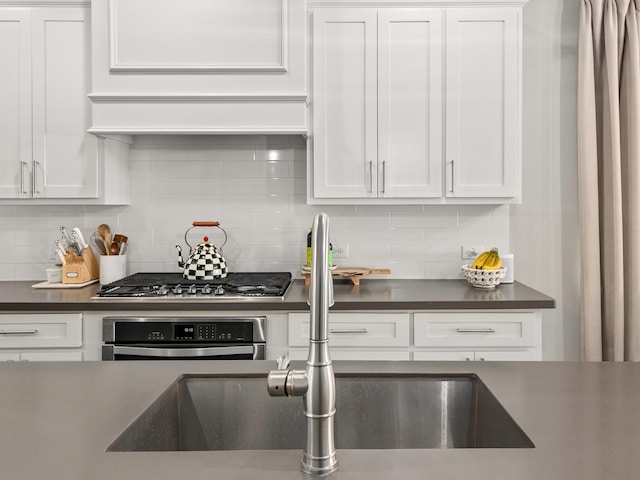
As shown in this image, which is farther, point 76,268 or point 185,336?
point 76,268

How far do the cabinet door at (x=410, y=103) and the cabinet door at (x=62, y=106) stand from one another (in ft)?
4.92

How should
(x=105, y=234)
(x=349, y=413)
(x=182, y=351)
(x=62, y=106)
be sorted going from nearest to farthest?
(x=349, y=413), (x=182, y=351), (x=62, y=106), (x=105, y=234)

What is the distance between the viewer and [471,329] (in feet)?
8.23

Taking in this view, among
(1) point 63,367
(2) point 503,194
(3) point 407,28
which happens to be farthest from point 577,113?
(1) point 63,367

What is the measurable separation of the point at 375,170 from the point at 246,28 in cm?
95

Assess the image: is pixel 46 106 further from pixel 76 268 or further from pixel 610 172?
pixel 610 172

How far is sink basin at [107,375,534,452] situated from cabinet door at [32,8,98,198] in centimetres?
187

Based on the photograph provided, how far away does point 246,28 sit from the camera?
270 centimetres

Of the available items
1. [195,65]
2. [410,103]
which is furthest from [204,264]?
[410,103]

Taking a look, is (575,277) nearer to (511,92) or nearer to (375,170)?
(511,92)

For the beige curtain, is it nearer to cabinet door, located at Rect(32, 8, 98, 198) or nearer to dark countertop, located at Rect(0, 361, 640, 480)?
dark countertop, located at Rect(0, 361, 640, 480)

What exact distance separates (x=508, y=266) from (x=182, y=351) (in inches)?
68.7

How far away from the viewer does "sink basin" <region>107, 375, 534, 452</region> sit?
4.20 feet

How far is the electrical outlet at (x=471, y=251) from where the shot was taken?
316cm
